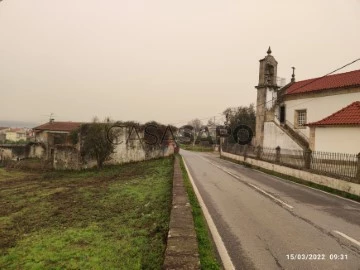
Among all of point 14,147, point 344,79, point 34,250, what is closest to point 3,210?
point 34,250

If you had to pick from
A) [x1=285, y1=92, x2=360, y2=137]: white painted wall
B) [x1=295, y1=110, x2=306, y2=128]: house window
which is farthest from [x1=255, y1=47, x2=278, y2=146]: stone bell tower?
[x1=295, y1=110, x2=306, y2=128]: house window

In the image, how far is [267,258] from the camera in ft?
18.6

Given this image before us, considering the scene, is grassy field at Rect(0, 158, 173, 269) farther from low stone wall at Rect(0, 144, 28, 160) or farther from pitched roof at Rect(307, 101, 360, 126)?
low stone wall at Rect(0, 144, 28, 160)

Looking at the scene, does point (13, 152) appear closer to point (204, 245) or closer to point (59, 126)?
point (59, 126)

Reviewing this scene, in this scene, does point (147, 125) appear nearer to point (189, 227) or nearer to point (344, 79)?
point (344, 79)

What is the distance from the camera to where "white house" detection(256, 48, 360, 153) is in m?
21.4

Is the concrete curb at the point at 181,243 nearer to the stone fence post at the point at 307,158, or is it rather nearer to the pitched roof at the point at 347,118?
the stone fence post at the point at 307,158

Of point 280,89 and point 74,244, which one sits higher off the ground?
point 280,89

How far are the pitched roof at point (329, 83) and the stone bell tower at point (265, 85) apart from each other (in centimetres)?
192

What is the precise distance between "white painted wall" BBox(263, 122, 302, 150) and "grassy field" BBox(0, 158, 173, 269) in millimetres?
18594

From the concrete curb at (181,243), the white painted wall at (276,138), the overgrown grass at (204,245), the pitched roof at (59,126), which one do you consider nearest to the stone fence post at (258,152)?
the white painted wall at (276,138)

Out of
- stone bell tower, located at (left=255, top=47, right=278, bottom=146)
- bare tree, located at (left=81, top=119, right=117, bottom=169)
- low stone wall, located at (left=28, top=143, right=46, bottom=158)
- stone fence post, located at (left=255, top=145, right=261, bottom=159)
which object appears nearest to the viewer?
stone fence post, located at (left=255, top=145, right=261, bottom=159)

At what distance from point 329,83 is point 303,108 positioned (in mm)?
3378

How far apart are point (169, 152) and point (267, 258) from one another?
94.9 ft
